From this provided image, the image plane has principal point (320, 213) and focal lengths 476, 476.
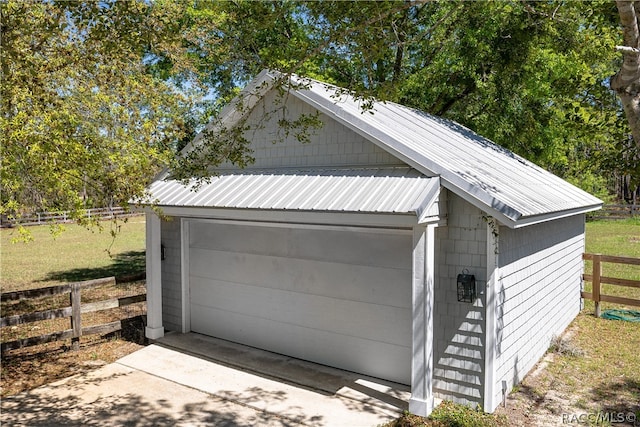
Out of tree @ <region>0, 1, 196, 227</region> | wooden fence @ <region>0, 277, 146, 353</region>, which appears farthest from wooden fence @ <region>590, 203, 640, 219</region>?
tree @ <region>0, 1, 196, 227</region>

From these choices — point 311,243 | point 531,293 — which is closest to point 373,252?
point 311,243

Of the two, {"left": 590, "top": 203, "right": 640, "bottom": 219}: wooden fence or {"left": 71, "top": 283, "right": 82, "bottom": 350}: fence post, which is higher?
{"left": 590, "top": 203, "right": 640, "bottom": 219}: wooden fence

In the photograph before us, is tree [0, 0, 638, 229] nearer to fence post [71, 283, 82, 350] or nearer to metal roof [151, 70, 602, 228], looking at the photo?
metal roof [151, 70, 602, 228]

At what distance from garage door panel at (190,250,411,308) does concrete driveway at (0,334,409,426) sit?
1252mm

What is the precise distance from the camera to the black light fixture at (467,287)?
621 centimetres

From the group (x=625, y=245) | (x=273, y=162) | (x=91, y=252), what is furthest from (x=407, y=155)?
(x=91, y=252)

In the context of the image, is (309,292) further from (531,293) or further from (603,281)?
(603,281)

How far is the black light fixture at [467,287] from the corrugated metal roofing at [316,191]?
1.21m

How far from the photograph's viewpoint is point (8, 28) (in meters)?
6.36

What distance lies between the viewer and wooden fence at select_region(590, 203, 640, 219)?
31.5 m

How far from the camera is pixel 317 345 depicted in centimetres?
787

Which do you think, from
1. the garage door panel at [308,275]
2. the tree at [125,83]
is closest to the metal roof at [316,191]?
the tree at [125,83]

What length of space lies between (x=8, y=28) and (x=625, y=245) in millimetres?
22012

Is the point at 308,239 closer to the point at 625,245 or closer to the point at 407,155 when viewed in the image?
the point at 407,155
